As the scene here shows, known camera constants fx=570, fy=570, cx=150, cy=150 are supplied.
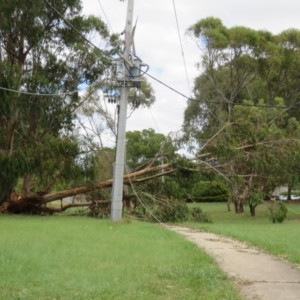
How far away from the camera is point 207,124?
153ft

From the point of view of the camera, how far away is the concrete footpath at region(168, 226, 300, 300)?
326 inches

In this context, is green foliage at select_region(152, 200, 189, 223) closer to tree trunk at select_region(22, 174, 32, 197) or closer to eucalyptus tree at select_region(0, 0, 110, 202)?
eucalyptus tree at select_region(0, 0, 110, 202)

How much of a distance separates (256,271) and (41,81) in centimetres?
1674

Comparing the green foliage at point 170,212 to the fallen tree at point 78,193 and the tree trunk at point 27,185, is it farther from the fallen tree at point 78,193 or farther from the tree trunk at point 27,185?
the tree trunk at point 27,185

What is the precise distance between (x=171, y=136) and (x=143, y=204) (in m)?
3.23

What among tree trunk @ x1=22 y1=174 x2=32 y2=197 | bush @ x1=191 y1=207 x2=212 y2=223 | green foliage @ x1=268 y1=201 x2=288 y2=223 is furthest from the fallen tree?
green foliage @ x1=268 y1=201 x2=288 y2=223

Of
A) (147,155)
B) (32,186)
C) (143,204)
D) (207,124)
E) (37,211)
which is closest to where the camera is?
(143,204)

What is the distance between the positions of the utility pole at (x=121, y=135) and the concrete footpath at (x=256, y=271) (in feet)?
21.0

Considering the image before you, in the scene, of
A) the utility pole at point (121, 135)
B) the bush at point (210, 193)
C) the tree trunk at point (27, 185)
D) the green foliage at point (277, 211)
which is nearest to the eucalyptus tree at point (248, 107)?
the green foliage at point (277, 211)

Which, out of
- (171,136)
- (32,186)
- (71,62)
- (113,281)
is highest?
(71,62)

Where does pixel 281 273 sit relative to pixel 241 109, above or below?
below

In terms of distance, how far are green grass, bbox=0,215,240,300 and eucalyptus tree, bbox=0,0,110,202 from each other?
9.62 m

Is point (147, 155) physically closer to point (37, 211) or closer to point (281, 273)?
point (37, 211)

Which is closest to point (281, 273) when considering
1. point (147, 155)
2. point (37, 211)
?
point (37, 211)
